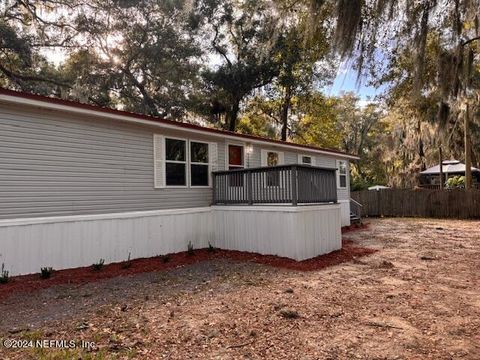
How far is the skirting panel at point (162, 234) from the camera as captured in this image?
643 cm

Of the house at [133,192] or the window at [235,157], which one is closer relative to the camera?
the house at [133,192]

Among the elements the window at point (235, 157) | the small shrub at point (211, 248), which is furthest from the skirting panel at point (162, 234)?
the window at point (235, 157)

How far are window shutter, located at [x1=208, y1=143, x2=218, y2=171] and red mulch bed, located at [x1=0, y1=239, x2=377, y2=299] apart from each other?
2.36m

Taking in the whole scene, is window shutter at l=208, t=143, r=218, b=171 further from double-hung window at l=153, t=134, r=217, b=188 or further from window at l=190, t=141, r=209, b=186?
window at l=190, t=141, r=209, b=186

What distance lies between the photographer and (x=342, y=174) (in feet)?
53.7

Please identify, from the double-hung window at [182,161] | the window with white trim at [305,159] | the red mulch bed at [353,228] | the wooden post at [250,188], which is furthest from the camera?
the red mulch bed at [353,228]

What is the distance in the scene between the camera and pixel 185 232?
917 cm

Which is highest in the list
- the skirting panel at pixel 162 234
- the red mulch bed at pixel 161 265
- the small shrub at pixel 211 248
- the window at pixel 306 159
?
the window at pixel 306 159

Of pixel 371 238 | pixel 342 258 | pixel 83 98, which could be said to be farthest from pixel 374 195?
pixel 83 98

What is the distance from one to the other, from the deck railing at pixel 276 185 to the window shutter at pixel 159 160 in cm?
169

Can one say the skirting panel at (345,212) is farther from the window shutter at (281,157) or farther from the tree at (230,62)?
the tree at (230,62)

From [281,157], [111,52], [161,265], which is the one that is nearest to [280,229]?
[161,265]

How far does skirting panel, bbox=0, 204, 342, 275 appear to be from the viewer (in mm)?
6426

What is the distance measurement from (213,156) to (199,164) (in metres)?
0.60
